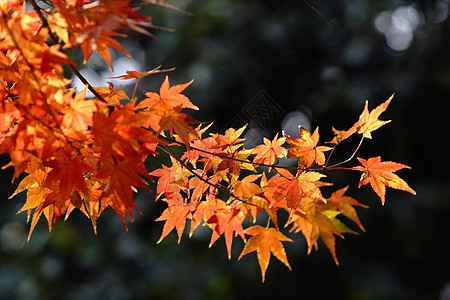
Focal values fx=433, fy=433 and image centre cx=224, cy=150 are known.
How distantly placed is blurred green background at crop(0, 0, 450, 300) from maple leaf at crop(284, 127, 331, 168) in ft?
7.02

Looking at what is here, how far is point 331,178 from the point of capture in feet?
11.1

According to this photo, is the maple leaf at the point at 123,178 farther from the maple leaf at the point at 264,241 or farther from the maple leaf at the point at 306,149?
the maple leaf at the point at 264,241

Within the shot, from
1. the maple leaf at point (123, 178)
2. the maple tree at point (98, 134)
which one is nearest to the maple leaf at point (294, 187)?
the maple tree at point (98, 134)

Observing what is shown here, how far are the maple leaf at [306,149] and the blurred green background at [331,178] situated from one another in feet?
7.02

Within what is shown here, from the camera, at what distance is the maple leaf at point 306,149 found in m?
0.76

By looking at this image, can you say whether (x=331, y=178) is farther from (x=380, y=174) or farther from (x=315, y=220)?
(x=380, y=174)

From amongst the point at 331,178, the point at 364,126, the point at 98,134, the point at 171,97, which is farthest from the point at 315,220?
the point at 331,178

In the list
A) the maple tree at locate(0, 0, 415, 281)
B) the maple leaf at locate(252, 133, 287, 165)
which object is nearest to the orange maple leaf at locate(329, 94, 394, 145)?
the maple tree at locate(0, 0, 415, 281)

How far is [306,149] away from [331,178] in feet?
8.91

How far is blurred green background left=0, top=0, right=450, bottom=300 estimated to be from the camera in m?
3.21

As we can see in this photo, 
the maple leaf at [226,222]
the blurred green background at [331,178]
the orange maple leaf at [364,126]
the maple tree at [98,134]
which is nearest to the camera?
the maple tree at [98,134]

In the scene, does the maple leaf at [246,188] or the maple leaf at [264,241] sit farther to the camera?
the maple leaf at [264,241]

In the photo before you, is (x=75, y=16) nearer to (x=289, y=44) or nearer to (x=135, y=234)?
(x=135, y=234)

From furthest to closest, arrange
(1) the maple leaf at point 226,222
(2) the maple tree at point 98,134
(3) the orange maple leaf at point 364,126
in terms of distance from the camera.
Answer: (1) the maple leaf at point 226,222 < (3) the orange maple leaf at point 364,126 < (2) the maple tree at point 98,134
